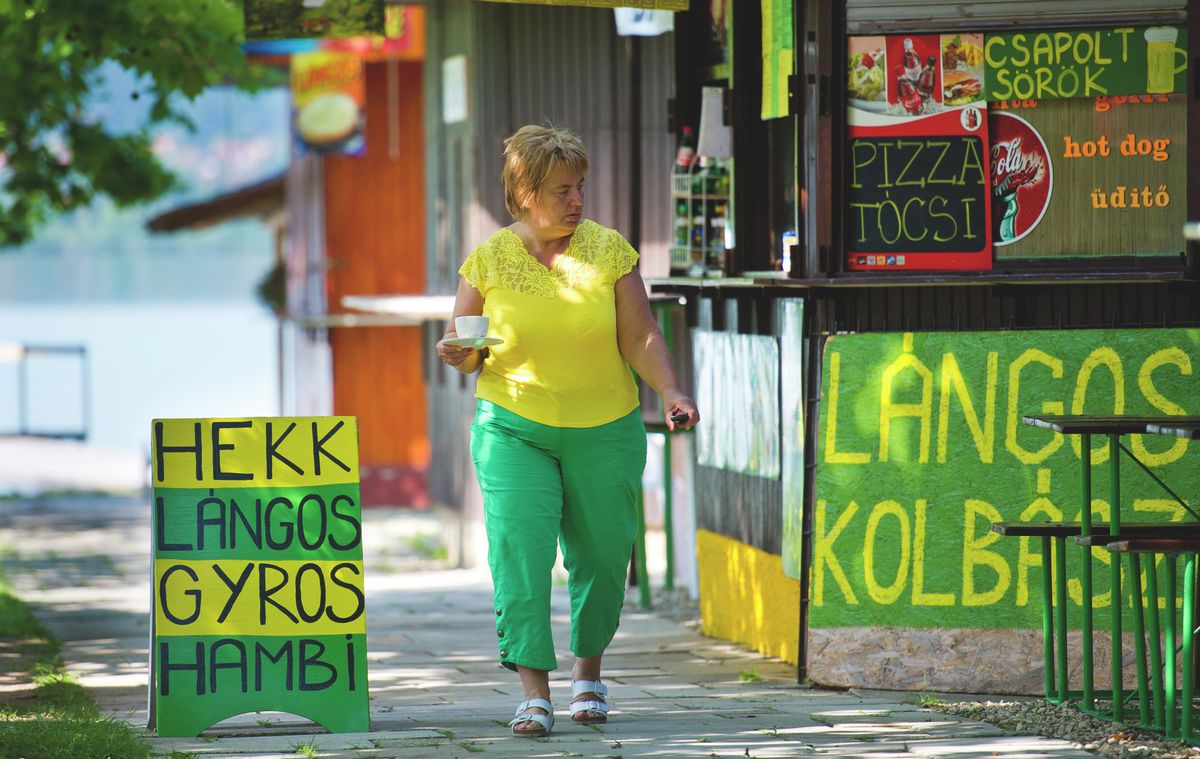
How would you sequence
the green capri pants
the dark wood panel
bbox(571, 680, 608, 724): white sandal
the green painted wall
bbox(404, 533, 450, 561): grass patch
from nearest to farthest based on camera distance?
the green capri pants
bbox(571, 680, 608, 724): white sandal
the green painted wall
the dark wood panel
bbox(404, 533, 450, 561): grass patch

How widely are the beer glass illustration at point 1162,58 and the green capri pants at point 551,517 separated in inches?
91.3

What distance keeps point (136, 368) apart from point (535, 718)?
7405cm

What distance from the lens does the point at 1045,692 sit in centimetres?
659

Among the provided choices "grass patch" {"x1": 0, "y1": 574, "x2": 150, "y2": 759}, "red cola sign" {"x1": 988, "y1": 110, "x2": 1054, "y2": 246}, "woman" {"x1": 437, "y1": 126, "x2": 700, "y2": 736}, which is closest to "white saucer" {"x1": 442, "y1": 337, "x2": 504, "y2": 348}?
"woman" {"x1": 437, "y1": 126, "x2": 700, "y2": 736}

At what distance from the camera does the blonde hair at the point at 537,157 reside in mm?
6004

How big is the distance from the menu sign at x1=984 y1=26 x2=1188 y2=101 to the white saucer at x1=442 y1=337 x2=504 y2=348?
229cm

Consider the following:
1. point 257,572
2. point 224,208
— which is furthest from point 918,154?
point 224,208

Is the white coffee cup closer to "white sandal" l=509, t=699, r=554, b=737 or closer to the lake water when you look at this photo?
"white sandal" l=509, t=699, r=554, b=737

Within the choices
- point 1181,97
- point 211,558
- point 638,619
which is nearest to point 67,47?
point 638,619

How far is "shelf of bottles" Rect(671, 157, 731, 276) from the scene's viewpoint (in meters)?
8.57

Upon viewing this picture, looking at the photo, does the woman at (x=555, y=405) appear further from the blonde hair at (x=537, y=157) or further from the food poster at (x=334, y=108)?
the food poster at (x=334, y=108)

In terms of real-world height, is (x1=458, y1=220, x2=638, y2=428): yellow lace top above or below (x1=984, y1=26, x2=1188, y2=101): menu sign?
below

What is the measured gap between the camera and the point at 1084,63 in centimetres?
690

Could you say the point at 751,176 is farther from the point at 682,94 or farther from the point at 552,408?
the point at 552,408
